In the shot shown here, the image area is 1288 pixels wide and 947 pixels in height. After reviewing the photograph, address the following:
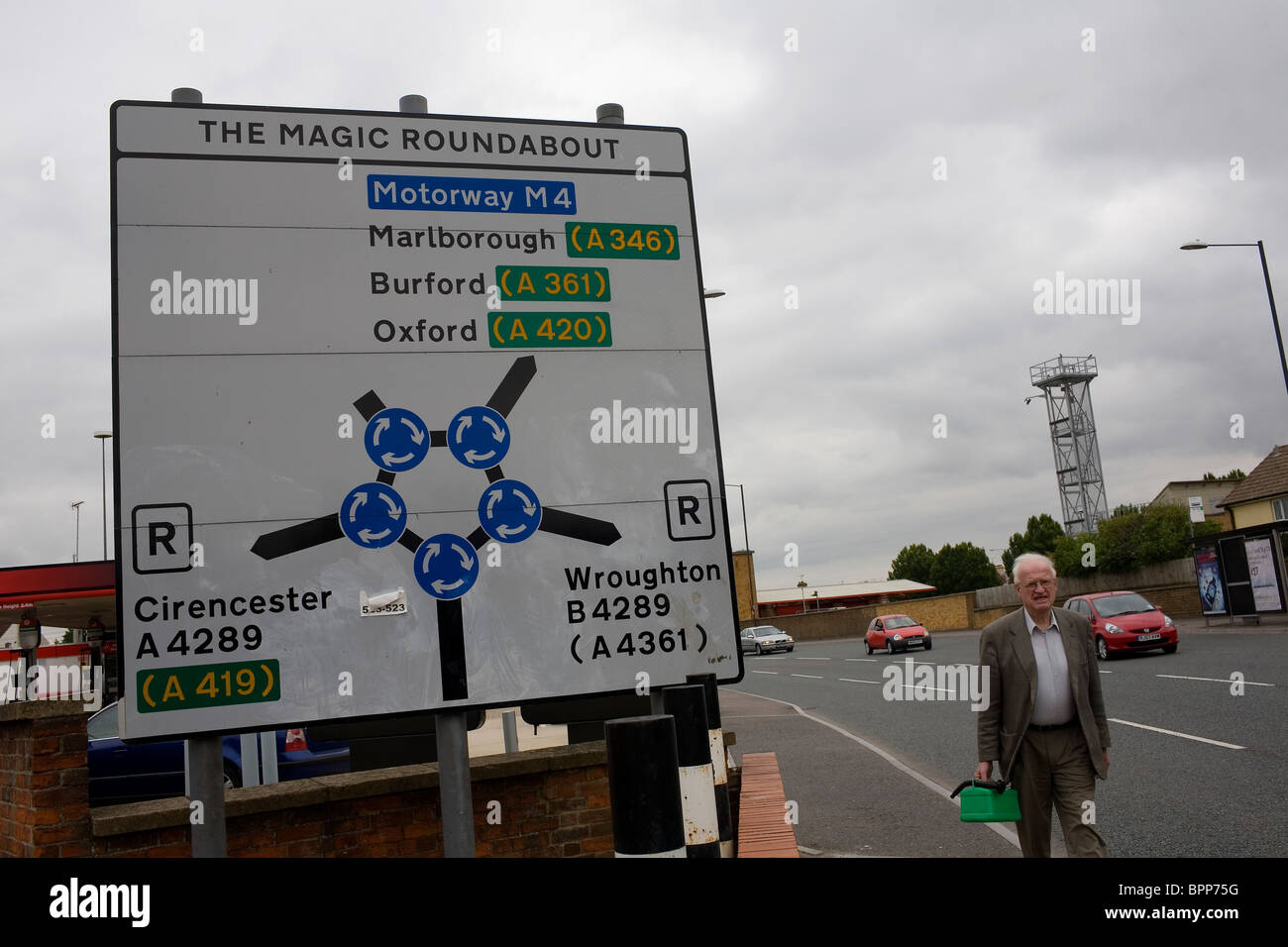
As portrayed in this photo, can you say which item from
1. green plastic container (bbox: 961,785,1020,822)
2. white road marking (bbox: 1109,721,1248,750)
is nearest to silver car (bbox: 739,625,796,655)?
white road marking (bbox: 1109,721,1248,750)

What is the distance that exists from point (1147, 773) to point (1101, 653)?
46.5ft

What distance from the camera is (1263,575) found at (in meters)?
28.0

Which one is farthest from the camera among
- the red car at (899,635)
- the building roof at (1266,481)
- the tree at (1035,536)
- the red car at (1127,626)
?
the tree at (1035,536)

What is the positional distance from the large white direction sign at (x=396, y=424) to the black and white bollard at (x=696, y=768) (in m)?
0.39

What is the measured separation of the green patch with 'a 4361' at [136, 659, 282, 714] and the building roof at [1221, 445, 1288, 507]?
5132 cm

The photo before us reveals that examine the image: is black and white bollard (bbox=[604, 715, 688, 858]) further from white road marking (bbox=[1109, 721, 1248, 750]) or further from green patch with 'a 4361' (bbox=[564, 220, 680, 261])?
white road marking (bbox=[1109, 721, 1248, 750])

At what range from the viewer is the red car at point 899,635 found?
35469 millimetres

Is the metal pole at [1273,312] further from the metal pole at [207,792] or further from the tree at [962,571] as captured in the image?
the tree at [962,571]

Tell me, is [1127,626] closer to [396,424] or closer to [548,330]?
[548,330]

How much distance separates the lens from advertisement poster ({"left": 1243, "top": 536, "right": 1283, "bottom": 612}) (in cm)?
2741

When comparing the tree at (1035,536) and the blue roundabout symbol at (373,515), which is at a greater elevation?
the tree at (1035,536)

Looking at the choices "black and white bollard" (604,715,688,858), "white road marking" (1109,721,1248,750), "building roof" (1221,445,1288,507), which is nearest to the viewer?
"black and white bollard" (604,715,688,858)

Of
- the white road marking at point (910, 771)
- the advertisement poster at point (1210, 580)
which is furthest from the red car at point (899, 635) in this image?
the white road marking at point (910, 771)

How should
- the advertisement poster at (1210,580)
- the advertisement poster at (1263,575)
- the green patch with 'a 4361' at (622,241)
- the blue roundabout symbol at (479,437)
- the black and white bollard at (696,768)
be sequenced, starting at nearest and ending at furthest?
the black and white bollard at (696,768) < the blue roundabout symbol at (479,437) < the green patch with 'a 4361' at (622,241) < the advertisement poster at (1263,575) < the advertisement poster at (1210,580)
